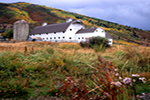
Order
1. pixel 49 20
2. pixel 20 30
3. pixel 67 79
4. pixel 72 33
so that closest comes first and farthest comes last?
pixel 67 79 < pixel 72 33 < pixel 20 30 < pixel 49 20

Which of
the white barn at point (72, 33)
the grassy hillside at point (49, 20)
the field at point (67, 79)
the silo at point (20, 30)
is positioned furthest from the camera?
the grassy hillside at point (49, 20)

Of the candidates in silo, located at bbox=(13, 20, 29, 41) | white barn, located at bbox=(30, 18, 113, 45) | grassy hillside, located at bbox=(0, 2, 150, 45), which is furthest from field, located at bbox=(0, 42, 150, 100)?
grassy hillside, located at bbox=(0, 2, 150, 45)

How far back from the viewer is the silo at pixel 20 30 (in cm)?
3788

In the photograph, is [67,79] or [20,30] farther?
[20,30]

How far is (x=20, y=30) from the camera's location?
38594mm

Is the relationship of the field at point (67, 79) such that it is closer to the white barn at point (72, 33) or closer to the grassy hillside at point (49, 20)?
the white barn at point (72, 33)

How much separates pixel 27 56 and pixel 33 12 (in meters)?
75.2

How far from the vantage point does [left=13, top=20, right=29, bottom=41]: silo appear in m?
37.9

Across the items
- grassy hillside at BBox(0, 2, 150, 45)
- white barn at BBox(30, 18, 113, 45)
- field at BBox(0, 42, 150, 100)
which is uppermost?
grassy hillside at BBox(0, 2, 150, 45)

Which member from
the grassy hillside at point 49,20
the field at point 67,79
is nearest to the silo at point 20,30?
the grassy hillside at point 49,20

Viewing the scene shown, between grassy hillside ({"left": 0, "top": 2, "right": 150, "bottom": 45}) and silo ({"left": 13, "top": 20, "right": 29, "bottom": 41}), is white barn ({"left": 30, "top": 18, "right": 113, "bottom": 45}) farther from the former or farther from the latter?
grassy hillside ({"left": 0, "top": 2, "right": 150, "bottom": 45})

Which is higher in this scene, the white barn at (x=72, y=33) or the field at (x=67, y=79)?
the white barn at (x=72, y=33)

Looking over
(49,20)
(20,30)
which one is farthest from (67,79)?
(49,20)

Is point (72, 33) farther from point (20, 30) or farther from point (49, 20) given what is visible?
point (49, 20)
